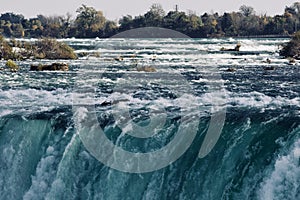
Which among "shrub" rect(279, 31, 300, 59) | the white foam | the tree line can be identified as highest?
the white foam

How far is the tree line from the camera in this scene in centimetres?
13788

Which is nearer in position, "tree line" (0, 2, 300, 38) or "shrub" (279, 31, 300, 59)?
"shrub" (279, 31, 300, 59)

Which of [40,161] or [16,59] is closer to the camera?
[40,161]

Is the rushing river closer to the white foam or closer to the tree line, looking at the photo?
the white foam

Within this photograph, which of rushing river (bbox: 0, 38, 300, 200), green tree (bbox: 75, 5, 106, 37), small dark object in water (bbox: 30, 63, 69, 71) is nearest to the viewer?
rushing river (bbox: 0, 38, 300, 200)

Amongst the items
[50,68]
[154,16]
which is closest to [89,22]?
[154,16]

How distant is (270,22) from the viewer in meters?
137

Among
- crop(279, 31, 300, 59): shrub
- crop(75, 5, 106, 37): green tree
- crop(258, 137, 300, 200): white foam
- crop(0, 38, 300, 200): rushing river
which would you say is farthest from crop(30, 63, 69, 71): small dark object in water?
crop(75, 5, 106, 37): green tree

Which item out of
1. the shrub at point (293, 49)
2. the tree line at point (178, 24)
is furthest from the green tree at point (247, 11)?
the shrub at point (293, 49)

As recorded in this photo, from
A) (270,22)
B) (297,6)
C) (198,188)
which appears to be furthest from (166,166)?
(297,6)

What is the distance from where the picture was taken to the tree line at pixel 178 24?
138 meters

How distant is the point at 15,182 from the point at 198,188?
6.27 meters

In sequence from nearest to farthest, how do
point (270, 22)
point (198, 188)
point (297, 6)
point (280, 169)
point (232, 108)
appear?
point (280, 169)
point (198, 188)
point (232, 108)
point (270, 22)
point (297, 6)

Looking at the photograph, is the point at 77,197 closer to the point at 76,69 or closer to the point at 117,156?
the point at 117,156
